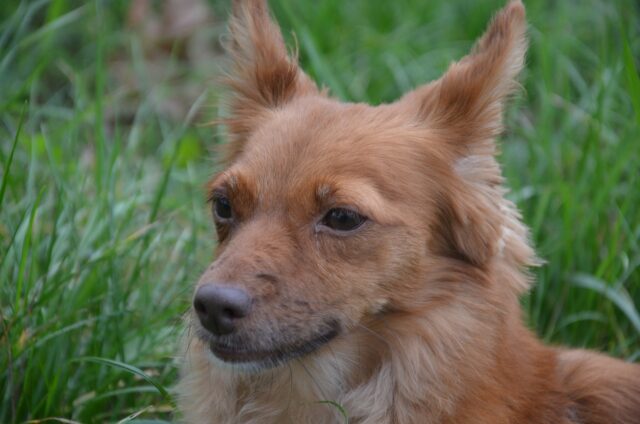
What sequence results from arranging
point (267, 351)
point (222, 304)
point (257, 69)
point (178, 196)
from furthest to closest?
point (178, 196), point (257, 69), point (267, 351), point (222, 304)

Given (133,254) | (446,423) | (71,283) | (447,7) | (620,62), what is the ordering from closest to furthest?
(446,423) → (71,283) → (133,254) → (620,62) → (447,7)

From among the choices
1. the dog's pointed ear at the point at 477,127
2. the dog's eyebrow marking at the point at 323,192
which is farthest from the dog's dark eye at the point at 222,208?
the dog's pointed ear at the point at 477,127

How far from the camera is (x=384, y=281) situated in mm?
3426

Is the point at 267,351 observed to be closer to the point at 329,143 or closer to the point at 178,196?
the point at 329,143

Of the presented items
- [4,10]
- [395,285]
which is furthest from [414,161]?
[4,10]

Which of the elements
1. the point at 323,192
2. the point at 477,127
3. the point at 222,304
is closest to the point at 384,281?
the point at 323,192

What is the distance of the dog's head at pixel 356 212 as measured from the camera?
3.26 m

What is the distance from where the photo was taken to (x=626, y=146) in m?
5.05

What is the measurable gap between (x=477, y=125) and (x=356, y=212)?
2.11 feet

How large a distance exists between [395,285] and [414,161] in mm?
454

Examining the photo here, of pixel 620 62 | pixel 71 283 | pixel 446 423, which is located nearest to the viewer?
pixel 446 423

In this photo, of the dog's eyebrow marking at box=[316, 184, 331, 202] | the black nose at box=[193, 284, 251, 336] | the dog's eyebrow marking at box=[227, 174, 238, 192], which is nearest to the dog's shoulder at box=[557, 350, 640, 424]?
the dog's eyebrow marking at box=[316, 184, 331, 202]

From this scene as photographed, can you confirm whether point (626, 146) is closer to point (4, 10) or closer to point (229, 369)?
point (229, 369)

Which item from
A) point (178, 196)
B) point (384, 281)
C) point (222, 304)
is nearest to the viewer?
point (222, 304)
